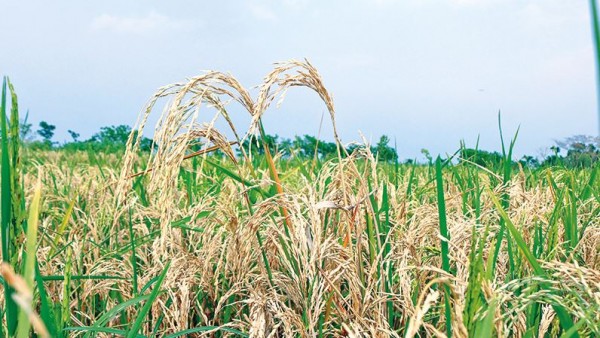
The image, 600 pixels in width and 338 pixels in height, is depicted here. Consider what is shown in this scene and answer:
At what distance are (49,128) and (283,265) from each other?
15630 mm

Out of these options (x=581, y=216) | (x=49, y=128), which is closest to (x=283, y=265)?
(x=581, y=216)

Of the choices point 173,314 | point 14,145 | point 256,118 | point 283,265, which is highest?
point 256,118

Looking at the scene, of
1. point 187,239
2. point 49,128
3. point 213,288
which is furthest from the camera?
point 49,128

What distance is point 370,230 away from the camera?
5.42ft

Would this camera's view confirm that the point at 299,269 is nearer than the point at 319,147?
Yes

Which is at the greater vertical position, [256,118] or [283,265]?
[256,118]

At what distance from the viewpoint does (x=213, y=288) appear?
1796 millimetres

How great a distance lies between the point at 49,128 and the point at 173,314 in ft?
51.2

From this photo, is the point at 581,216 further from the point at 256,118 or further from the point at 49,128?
the point at 49,128

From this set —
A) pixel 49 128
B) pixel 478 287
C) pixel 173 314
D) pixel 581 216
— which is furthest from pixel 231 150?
pixel 49 128

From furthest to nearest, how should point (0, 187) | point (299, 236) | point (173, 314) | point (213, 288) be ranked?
point (213, 288), point (173, 314), point (299, 236), point (0, 187)

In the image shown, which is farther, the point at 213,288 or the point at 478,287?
the point at 213,288

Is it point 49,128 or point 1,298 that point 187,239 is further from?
point 49,128

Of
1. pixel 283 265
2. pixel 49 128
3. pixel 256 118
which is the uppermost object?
pixel 49 128
